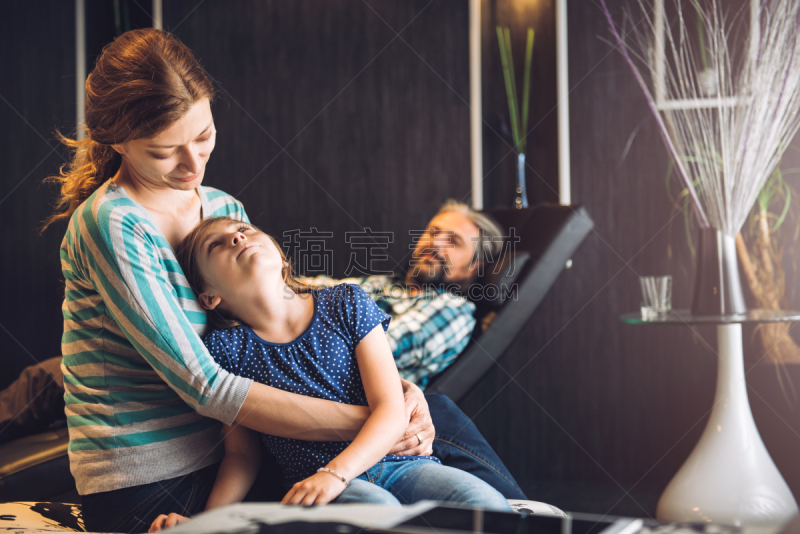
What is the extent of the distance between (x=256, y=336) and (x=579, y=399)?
1.55 m

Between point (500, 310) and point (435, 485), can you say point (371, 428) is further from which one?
point (500, 310)

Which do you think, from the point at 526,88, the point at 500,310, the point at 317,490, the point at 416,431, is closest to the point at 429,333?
the point at 500,310

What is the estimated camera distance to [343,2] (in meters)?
2.53

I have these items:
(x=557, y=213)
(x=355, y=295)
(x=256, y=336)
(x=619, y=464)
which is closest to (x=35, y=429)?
(x=256, y=336)

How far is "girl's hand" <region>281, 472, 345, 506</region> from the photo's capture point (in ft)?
2.57

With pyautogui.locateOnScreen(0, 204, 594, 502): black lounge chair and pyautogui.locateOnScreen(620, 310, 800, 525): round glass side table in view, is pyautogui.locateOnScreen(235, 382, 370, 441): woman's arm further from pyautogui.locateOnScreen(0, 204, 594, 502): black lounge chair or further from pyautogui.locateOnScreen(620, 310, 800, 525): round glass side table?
Result: pyautogui.locateOnScreen(620, 310, 800, 525): round glass side table

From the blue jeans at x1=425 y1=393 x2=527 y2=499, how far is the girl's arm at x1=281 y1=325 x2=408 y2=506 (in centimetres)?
20

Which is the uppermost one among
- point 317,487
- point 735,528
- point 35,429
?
point 735,528

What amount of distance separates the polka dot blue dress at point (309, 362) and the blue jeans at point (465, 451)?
0.09m

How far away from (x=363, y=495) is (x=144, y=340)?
0.36 meters

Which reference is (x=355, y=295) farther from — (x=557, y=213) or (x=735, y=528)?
(x=557, y=213)

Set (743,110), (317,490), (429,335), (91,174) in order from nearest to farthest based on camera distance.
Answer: (317,490)
(91,174)
(429,335)
(743,110)

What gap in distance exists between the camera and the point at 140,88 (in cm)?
87

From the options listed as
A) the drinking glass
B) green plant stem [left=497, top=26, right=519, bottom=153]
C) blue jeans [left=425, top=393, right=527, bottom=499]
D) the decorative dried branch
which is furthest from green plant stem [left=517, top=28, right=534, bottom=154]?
blue jeans [left=425, top=393, right=527, bottom=499]
